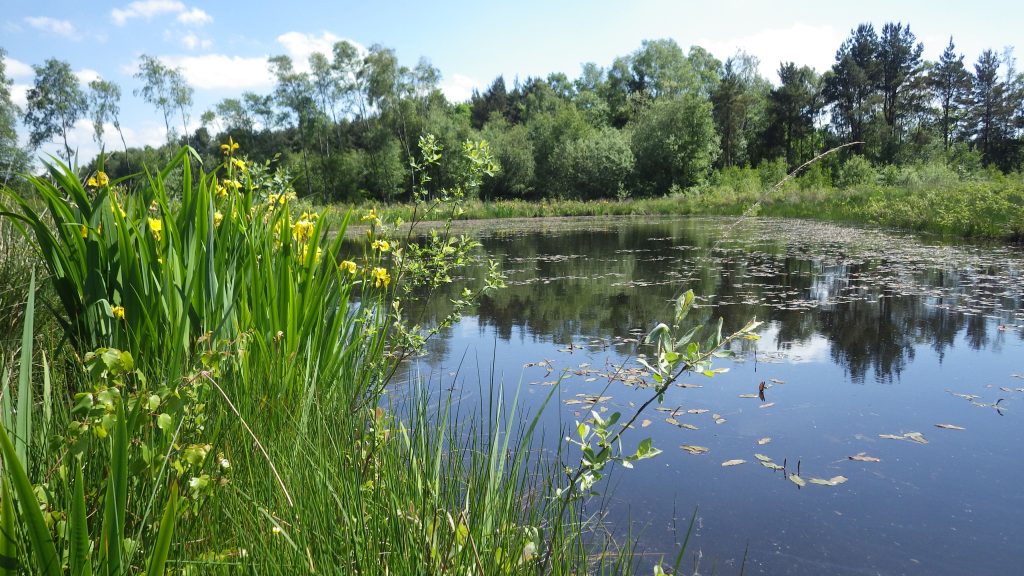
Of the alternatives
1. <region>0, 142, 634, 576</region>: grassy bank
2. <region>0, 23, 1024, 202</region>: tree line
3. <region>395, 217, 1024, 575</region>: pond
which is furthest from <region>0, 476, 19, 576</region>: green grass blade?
<region>0, 23, 1024, 202</region>: tree line

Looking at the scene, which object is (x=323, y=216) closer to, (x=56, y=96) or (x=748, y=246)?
(x=748, y=246)

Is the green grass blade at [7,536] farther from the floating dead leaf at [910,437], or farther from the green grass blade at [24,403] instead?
the floating dead leaf at [910,437]

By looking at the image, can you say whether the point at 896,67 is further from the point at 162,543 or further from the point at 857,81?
the point at 162,543

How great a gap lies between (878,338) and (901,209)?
13166 millimetres

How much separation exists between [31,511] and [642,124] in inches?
1529

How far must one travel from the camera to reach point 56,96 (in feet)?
122

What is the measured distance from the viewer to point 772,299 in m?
7.07

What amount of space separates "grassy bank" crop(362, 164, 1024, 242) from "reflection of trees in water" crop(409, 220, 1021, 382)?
1.37m

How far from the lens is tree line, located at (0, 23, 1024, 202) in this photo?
3497 centimetres

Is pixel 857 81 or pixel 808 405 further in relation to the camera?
pixel 857 81

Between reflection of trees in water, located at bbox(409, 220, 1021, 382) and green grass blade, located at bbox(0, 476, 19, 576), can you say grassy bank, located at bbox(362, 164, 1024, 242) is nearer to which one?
reflection of trees in water, located at bbox(409, 220, 1021, 382)

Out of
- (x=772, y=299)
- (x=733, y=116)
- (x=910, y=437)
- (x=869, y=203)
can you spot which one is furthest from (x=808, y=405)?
(x=733, y=116)

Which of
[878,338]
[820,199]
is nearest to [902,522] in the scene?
[878,338]

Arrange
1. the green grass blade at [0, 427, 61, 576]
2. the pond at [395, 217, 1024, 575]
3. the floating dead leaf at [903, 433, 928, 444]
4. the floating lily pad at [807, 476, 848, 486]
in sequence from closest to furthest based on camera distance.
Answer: the green grass blade at [0, 427, 61, 576], the pond at [395, 217, 1024, 575], the floating lily pad at [807, 476, 848, 486], the floating dead leaf at [903, 433, 928, 444]
